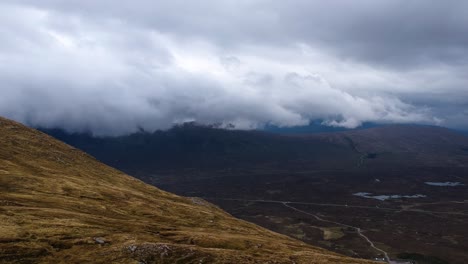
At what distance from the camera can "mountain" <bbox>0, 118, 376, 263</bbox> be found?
61.2 meters

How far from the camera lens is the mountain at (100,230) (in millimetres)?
61250

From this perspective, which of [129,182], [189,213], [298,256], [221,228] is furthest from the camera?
[129,182]

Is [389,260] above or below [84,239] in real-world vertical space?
below

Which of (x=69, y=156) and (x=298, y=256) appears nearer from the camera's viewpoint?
(x=298, y=256)

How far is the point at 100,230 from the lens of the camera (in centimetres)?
7288

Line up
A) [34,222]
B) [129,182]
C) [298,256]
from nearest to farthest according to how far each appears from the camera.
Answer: [34,222] → [298,256] → [129,182]

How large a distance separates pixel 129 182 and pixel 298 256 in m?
114

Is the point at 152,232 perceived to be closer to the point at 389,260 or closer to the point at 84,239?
the point at 84,239

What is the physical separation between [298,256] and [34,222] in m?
47.1

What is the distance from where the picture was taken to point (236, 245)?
8019cm

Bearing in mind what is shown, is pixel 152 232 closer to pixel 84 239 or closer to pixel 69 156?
pixel 84 239

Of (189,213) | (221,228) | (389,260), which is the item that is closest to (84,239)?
(221,228)

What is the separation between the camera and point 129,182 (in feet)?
576

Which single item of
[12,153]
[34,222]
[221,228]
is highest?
[12,153]
